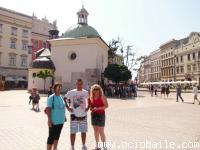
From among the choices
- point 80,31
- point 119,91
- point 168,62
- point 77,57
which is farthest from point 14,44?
point 168,62

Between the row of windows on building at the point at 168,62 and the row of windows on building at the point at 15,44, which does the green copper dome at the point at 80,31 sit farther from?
the row of windows on building at the point at 168,62

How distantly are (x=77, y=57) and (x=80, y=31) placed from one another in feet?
16.6

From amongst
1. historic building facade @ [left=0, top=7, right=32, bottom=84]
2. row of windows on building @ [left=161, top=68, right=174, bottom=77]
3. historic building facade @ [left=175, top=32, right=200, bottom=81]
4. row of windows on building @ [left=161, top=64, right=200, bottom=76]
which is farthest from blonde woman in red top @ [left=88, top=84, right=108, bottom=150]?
row of windows on building @ [left=161, top=68, right=174, bottom=77]

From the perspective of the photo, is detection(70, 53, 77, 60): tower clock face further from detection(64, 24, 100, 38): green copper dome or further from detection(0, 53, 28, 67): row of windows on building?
detection(0, 53, 28, 67): row of windows on building

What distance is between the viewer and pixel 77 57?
141ft

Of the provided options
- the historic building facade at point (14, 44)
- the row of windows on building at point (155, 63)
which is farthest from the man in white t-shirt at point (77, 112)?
the row of windows on building at point (155, 63)

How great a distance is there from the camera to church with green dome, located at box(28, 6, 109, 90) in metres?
42.0

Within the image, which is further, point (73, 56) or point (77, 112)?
point (73, 56)

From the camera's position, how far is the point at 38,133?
31.4 feet

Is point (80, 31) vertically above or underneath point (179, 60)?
above

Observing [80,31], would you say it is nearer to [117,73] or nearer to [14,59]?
[117,73]

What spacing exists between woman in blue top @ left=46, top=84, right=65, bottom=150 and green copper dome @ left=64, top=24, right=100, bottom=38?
38663 millimetres

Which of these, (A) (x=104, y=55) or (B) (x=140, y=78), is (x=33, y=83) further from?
(B) (x=140, y=78)

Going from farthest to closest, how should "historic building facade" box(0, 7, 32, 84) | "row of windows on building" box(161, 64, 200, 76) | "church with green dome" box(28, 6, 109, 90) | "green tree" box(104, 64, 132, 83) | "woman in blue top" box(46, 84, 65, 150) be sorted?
"row of windows on building" box(161, 64, 200, 76), "historic building facade" box(0, 7, 32, 84), "church with green dome" box(28, 6, 109, 90), "green tree" box(104, 64, 132, 83), "woman in blue top" box(46, 84, 65, 150)
